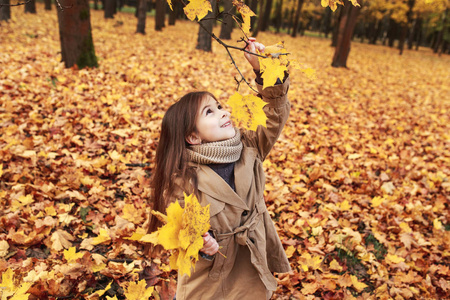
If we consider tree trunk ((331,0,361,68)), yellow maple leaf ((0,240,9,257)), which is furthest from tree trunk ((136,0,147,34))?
yellow maple leaf ((0,240,9,257))

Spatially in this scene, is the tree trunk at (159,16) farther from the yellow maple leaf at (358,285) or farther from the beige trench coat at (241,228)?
the yellow maple leaf at (358,285)

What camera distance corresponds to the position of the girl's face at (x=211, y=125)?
1503mm

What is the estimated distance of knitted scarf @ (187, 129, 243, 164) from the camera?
145 cm

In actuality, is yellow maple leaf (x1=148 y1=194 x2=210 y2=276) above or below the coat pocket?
above

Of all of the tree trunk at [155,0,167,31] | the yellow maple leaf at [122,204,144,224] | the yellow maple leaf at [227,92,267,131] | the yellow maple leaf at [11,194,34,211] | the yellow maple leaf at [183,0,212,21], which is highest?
the tree trunk at [155,0,167,31]

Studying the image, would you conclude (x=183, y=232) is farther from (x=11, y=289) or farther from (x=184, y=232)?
(x=11, y=289)

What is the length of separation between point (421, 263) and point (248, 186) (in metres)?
1.94

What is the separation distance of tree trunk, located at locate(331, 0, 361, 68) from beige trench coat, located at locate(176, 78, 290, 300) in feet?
32.4

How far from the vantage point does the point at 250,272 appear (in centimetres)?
158

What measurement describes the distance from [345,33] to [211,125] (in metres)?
10.4

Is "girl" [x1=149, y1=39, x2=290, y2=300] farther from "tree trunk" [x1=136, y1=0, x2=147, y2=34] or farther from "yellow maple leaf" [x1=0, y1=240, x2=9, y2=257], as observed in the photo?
"tree trunk" [x1=136, y1=0, x2=147, y2=34]

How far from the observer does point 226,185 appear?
A: 1.43 m

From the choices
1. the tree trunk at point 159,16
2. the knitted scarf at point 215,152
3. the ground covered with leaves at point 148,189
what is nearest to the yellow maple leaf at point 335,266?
the ground covered with leaves at point 148,189

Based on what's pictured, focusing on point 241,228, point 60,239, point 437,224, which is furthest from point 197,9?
point 437,224
